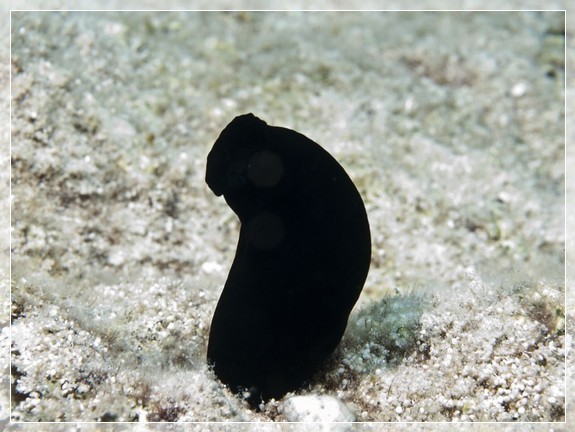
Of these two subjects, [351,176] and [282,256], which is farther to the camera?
[351,176]

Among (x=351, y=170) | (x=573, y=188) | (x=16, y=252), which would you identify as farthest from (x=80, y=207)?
(x=573, y=188)

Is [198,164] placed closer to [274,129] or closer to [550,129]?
[274,129]

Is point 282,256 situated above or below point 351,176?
below

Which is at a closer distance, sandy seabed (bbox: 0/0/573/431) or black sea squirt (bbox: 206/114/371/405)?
black sea squirt (bbox: 206/114/371/405)

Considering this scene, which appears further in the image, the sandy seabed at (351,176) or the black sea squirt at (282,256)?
the sandy seabed at (351,176)
